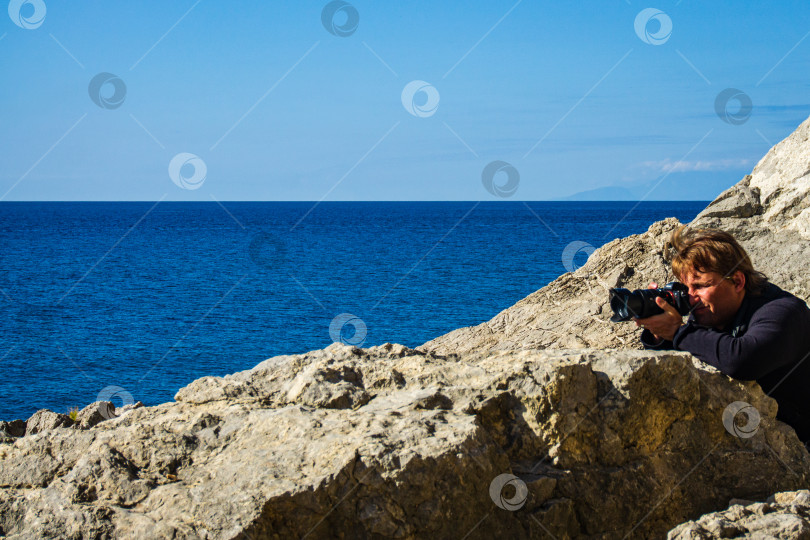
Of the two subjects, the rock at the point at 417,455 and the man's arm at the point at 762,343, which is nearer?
the rock at the point at 417,455

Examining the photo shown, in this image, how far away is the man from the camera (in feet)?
12.1

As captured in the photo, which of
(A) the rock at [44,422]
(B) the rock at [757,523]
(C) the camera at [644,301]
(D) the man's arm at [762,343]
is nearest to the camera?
(B) the rock at [757,523]

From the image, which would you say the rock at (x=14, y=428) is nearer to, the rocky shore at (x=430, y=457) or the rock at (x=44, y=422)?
the rock at (x=44, y=422)

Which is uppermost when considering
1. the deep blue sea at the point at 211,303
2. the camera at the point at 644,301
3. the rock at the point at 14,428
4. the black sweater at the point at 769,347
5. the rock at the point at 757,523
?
the deep blue sea at the point at 211,303

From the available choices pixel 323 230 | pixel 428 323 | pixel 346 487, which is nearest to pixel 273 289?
pixel 428 323

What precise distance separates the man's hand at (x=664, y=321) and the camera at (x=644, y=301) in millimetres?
25

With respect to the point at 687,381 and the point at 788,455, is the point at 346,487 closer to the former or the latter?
the point at 687,381

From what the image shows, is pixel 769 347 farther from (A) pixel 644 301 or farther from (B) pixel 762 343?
(A) pixel 644 301

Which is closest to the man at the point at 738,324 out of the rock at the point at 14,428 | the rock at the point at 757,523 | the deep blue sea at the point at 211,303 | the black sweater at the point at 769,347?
the black sweater at the point at 769,347

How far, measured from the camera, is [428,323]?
95.2ft

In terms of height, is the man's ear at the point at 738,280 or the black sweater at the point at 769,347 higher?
the man's ear at the point at 738,280

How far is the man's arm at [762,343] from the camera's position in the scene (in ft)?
12.0

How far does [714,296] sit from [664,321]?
0.31m

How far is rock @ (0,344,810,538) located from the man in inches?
4.9
